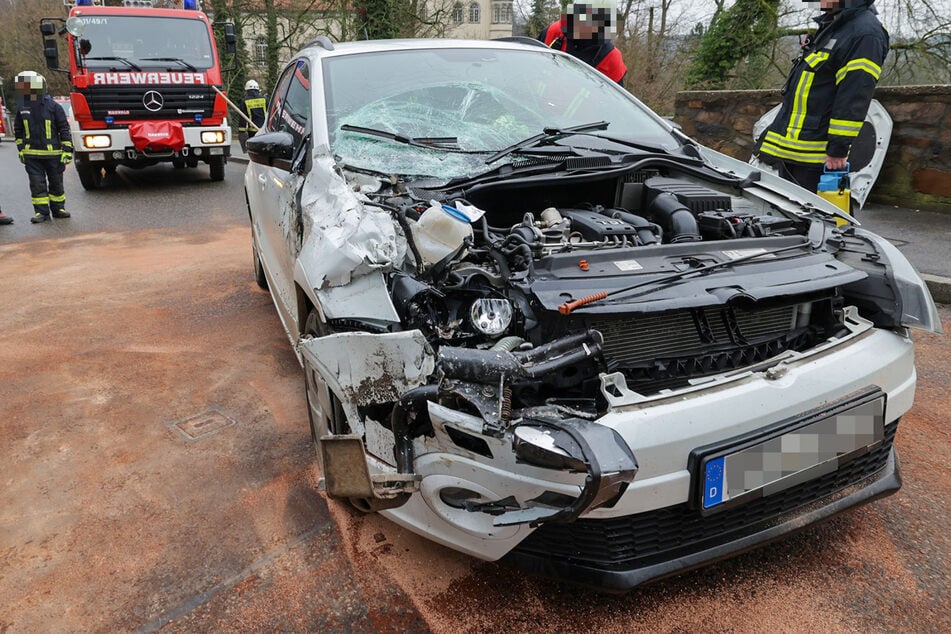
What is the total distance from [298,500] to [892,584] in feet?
7.05

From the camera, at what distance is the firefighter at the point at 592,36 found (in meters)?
5.15

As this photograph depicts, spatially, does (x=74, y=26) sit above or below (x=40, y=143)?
above

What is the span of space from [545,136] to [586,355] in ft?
5.12

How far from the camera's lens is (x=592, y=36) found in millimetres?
5219

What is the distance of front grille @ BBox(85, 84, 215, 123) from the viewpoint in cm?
992

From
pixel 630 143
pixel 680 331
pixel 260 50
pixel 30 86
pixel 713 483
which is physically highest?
pixel 260 50

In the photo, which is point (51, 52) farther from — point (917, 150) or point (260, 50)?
point (260, 50)

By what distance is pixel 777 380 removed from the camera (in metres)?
1.95

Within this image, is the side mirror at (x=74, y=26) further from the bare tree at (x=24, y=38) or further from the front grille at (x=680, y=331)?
the bare tree at (x=24, y=38)

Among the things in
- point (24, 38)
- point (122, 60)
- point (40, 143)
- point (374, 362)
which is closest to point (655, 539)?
point (374, 362)

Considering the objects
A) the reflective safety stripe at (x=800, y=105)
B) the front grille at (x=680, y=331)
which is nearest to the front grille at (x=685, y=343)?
the front grille at (x=680, y=331)

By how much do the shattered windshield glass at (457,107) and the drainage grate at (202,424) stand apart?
150 cm

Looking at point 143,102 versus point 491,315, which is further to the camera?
point 143,102

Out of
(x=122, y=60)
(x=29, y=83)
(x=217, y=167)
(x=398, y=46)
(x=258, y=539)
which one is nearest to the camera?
(x=258, y=539)
